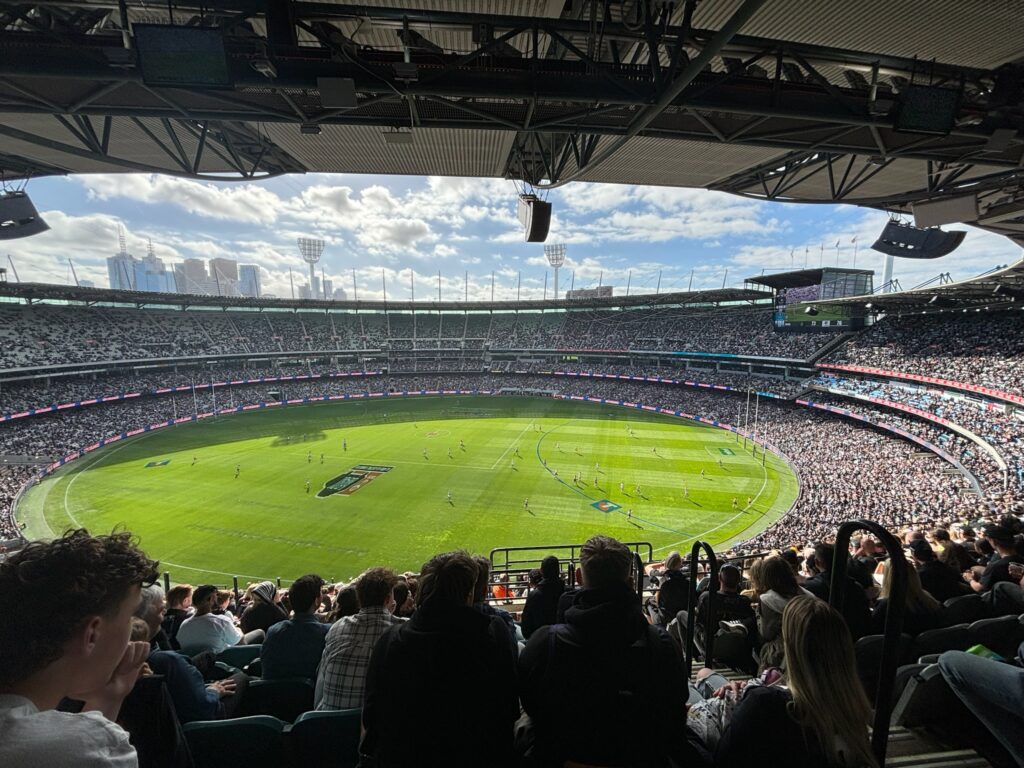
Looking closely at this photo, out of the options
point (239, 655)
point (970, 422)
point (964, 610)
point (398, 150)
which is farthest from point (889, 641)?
point (970, 422)

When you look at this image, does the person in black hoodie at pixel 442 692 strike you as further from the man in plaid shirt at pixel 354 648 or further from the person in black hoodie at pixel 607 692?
the man in plaid shirt at pixel 354 648

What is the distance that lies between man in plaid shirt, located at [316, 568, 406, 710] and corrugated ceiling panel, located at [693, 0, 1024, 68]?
7.77 m

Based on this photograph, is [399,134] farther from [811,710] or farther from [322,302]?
[322,302]

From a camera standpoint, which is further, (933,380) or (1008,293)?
(933,380)

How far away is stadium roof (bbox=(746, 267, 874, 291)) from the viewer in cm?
4800

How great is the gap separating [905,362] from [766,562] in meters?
45.7

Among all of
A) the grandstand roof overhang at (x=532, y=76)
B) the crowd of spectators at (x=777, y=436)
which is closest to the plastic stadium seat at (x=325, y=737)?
the grandstand roof overhang at (x=532, y=76)

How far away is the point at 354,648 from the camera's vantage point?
11.5 feet

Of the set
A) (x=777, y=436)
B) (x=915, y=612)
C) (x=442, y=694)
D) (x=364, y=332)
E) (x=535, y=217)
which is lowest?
(x=777, y=436)

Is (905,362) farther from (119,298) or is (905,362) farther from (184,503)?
(119,298)

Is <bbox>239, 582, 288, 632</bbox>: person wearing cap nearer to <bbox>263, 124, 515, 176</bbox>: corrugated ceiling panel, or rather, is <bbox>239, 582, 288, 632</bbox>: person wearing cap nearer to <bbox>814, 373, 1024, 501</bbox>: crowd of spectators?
<bbox>263, 124, 515, 176</bbox>: corrugated ceiling panel

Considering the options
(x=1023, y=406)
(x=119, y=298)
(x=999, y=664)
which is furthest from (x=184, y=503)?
(x=1023, y=406)

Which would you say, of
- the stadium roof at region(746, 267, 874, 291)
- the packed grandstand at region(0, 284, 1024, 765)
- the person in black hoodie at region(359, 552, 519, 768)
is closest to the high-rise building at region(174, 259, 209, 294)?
the packed grandstand at region(0, 284, 1024, 765)

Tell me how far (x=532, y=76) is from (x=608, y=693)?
22.3 ft
